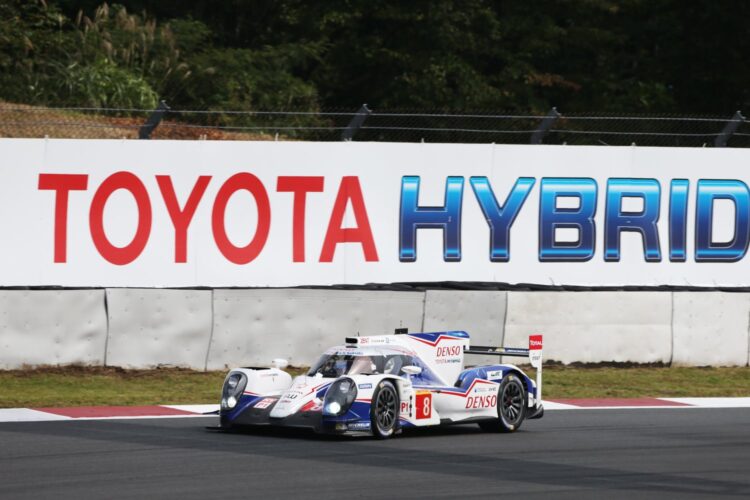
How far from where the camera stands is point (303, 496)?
8727 millimetres

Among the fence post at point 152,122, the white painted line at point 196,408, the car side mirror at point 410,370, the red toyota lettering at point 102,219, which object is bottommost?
the white painted line at point 196,408

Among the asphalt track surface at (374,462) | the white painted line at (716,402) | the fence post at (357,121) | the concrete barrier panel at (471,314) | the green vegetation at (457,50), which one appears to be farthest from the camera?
the green vegetation at (457,50)

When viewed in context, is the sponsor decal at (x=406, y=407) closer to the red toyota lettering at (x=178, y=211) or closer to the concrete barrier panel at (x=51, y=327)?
the concrete barrier panel at (x=51, y=327)

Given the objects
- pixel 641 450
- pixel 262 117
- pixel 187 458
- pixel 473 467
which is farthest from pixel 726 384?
pixel 262 117

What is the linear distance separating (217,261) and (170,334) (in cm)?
272

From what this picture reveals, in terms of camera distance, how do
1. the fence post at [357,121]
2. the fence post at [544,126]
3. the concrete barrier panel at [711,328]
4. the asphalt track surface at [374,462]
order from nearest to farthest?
the asphalt track surface at [374,462] < the concrete barrier panel at [711,328] < the fence post at [357,121] < the fence post at [544,126]

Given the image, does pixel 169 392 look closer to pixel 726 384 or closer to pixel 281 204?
pixel 281 204

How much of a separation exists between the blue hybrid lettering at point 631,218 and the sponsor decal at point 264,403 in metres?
10.1

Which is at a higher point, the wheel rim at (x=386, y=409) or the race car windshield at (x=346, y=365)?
the race car windshield at (x=346, y=365)

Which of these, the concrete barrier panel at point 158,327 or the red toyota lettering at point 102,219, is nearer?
the concrete barrier panel at point 158,327

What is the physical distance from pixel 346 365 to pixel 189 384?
4554 mm

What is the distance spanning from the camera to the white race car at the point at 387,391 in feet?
37.8

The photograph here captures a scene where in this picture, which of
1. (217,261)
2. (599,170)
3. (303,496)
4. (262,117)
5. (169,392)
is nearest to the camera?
(303,496)

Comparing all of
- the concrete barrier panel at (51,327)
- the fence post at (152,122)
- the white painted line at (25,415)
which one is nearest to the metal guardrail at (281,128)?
Result: the fence post at (152,122)
